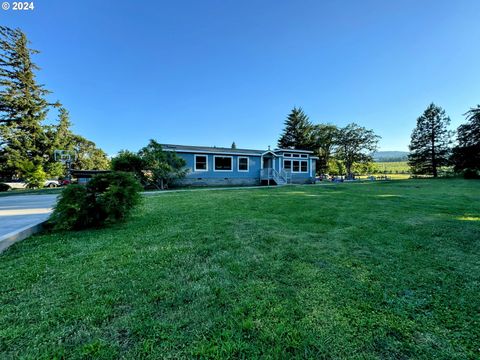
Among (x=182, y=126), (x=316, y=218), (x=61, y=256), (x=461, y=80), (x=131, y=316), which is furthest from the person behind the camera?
(x=182, y=126)

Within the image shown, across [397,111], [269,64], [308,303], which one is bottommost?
[308,303]

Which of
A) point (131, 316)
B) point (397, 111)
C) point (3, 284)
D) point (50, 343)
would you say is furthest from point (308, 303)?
point (397, 111)

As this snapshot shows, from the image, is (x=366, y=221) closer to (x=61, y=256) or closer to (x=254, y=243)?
(x=254, y=243)

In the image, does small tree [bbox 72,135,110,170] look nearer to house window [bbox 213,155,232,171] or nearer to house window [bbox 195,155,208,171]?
house window [bbox 195,155,208,171]

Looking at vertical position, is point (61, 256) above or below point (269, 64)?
below

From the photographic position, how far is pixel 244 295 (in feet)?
7.15

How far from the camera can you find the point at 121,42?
15.2m

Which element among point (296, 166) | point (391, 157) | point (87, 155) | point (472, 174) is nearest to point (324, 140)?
point (296, 166)

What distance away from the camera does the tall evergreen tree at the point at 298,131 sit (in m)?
36.7

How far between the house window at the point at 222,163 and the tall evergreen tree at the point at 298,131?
70.4 ft

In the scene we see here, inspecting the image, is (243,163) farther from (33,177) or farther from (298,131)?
(298,131)

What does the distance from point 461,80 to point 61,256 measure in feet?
86.4


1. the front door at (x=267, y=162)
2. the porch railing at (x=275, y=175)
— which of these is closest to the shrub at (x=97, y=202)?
the porch railing at (x=275, y=175)

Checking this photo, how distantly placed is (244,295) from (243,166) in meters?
17.8
